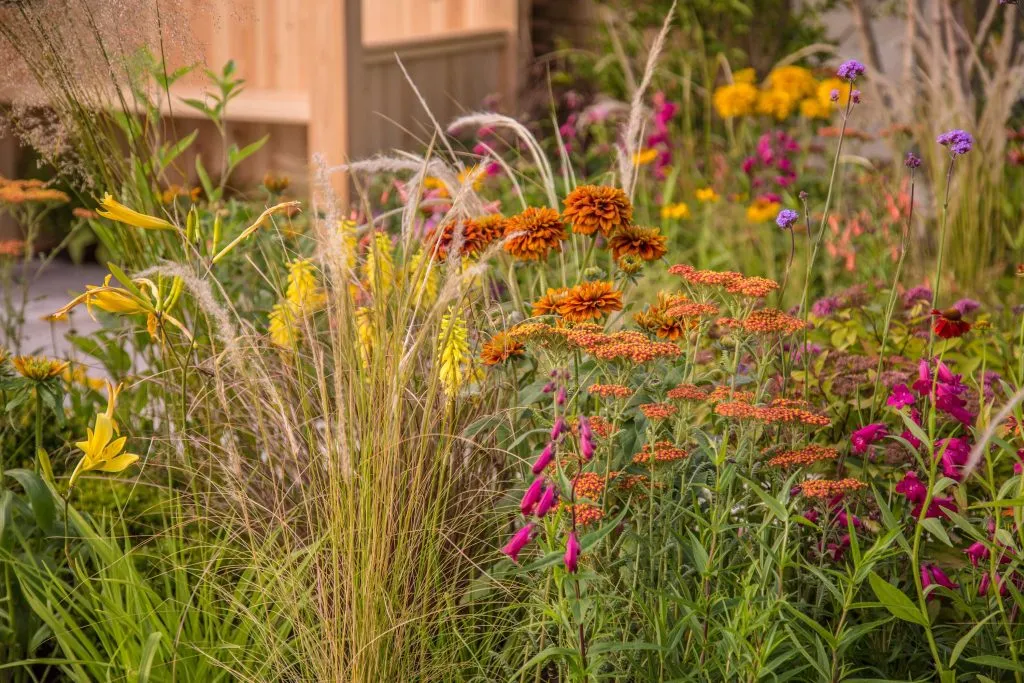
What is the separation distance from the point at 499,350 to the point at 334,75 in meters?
3.74

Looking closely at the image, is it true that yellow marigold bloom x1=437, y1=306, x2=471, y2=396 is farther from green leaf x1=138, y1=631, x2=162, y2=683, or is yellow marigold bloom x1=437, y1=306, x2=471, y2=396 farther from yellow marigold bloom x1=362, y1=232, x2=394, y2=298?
green leaf x1=138, y1=631, x2=162, y2=683

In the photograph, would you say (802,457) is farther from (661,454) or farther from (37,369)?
(37,369)

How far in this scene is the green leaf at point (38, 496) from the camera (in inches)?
79.6

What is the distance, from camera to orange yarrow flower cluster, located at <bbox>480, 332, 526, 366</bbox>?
200 centimetres

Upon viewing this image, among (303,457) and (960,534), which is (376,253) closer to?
(303,457)

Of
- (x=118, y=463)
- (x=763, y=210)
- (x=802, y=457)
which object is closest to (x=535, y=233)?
(x=802, y=457)

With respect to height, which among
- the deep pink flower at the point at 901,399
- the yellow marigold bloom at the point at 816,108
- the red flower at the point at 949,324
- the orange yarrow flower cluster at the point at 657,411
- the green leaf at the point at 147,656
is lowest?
the green leaf at the point at 147,656

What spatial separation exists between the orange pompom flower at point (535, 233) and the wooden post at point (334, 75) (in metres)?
3.48

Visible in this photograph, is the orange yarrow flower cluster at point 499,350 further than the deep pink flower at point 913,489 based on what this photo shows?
Yes

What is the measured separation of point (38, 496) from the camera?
2041 mm

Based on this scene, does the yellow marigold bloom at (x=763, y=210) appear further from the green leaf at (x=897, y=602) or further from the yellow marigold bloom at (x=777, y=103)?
the green leaf at (x=897, y=602)

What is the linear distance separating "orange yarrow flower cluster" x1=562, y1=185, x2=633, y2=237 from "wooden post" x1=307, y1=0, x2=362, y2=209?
3.50 metres

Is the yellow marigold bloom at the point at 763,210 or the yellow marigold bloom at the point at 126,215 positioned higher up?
the yellow marigold bloom at the point at 126,215

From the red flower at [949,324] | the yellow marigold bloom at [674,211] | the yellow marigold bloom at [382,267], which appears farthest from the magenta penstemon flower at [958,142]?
the yellow marigold bloom at [674,211]
